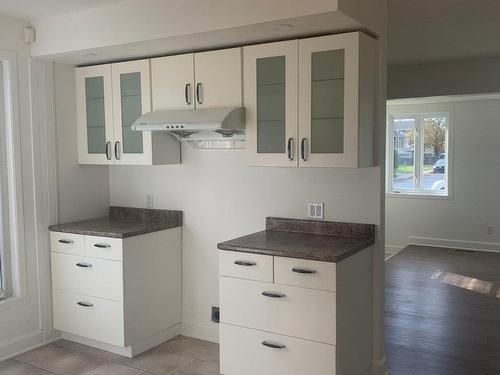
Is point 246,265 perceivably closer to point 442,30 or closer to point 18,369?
point 18,369

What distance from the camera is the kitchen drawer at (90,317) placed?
3.65 metres

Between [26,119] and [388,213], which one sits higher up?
[26,119]

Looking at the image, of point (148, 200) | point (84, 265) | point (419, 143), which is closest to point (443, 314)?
point (148, 200)

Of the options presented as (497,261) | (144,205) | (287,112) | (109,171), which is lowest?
(497,261)

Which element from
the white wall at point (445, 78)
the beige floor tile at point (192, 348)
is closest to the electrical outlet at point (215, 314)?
the beige floor tile at point (192, 348)

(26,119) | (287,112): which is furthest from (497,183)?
(26,119)

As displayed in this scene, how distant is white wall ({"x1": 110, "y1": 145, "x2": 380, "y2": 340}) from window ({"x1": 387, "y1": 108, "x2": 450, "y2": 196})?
5180mm

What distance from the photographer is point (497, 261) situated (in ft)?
23.0

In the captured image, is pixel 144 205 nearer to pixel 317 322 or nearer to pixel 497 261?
pixel 317 322

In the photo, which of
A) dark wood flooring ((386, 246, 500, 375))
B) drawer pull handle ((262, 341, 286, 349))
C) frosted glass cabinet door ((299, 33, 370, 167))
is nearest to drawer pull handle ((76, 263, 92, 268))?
drawer pull handle ((262, 341, 286, 349))

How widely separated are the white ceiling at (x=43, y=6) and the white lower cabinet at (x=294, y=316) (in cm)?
189

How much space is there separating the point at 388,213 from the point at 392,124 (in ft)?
4.87

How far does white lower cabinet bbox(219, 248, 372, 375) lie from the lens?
281 centimetres

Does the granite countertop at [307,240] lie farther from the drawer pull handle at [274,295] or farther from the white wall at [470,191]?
the white wall at [470,191]
